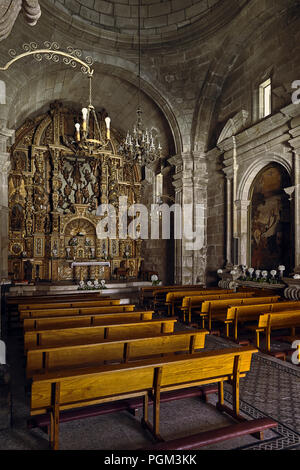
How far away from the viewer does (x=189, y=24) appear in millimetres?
11461

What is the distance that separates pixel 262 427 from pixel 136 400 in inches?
50.3

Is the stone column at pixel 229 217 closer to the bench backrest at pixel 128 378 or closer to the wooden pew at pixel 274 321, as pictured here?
the wooden pew at pixel 274 321

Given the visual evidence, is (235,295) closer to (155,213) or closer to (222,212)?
(222,212)

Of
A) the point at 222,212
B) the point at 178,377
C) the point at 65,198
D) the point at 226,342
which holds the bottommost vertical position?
the point at 226,342

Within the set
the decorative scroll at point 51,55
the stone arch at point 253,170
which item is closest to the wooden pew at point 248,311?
the stone arch at point 253,170

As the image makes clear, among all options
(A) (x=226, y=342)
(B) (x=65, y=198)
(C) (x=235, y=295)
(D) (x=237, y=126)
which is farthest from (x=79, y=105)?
(A) (x=226, y=342)

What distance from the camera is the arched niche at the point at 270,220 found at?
9.35 meters

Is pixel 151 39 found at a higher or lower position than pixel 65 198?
higher

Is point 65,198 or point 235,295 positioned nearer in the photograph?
point 235,295

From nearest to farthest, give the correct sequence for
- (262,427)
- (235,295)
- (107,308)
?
(262,427)
(107,308)
(235,295)

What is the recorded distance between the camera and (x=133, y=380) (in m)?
2.84
